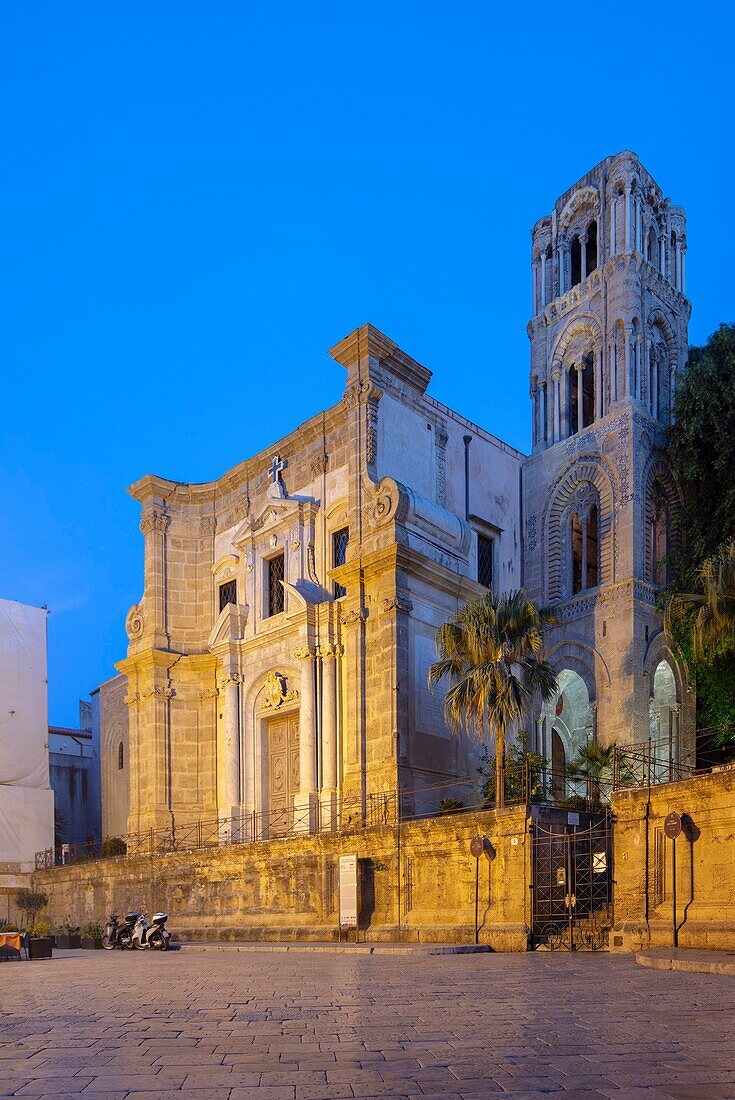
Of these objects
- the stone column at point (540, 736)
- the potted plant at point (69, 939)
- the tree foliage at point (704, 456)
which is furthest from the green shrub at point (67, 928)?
the tree foliage at point (704, 456)

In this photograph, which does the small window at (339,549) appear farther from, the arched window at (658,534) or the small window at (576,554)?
the arched window at (658,534)

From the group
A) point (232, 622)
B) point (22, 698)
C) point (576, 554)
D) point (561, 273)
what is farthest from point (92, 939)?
point (561, 273)

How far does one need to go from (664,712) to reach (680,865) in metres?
15.5

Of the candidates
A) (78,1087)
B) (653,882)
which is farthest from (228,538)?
(78,1087)

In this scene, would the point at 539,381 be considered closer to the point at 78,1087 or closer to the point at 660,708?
the point at 660,708

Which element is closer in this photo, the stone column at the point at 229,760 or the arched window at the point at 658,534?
the arched window at the point at 658,534

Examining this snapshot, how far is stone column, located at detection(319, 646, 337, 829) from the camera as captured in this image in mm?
29859

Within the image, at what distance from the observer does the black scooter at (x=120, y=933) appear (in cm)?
2502

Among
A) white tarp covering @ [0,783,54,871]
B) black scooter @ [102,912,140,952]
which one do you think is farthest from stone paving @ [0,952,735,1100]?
white tarp covering @ [0,783,54,871]

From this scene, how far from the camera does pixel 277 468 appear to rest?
35250 mm

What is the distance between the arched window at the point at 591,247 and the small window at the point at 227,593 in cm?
1648

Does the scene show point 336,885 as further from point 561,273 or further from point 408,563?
point 561,273

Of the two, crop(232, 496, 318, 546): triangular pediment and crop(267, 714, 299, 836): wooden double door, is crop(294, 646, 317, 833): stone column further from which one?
crop(232, 496, 318, 546): triangular pediment

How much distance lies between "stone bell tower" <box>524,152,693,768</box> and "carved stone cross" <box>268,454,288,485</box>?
8.32 meters
